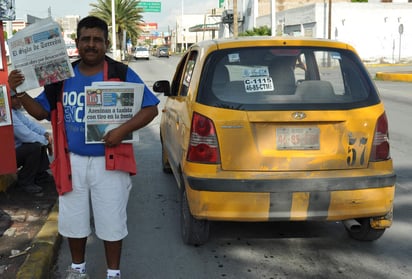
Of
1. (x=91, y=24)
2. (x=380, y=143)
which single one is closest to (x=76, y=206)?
(x=91, y=24)

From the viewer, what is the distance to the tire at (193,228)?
393 cm

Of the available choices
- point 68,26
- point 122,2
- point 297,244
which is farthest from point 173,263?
point 68,26

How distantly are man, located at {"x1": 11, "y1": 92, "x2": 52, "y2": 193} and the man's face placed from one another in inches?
91.6

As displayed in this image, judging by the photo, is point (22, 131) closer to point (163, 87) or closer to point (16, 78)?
point (163, 87)

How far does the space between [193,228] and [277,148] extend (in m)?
0.96

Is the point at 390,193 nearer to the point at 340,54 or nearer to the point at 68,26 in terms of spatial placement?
the point at 340,54

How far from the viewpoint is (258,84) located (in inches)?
152

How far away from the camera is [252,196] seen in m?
3.57

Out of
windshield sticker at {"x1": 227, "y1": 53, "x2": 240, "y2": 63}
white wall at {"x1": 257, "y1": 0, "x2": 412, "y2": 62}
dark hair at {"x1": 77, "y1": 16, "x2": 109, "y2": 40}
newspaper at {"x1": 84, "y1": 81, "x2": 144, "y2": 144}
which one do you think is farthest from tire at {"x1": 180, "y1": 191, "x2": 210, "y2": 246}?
white wall at {"x1": 257, "y1": 0, "x2": 412, "y2": 62}

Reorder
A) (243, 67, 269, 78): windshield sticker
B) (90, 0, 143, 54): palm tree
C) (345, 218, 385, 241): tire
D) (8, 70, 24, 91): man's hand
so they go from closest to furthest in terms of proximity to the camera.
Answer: (8, 70, 24, 91): man's hand < (243, 67, 269, 78): windshield sticker < (345, 218, 385, 241): tire < (90, 0, 143, 54): palm tree

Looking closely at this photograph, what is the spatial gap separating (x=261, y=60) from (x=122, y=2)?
5272 centimetres

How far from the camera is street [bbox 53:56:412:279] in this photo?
364 centimetres

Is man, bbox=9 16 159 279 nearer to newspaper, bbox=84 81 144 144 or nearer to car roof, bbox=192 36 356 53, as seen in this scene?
newspaper, bbox=84 81 144 144

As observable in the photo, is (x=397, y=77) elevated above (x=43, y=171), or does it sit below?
above
